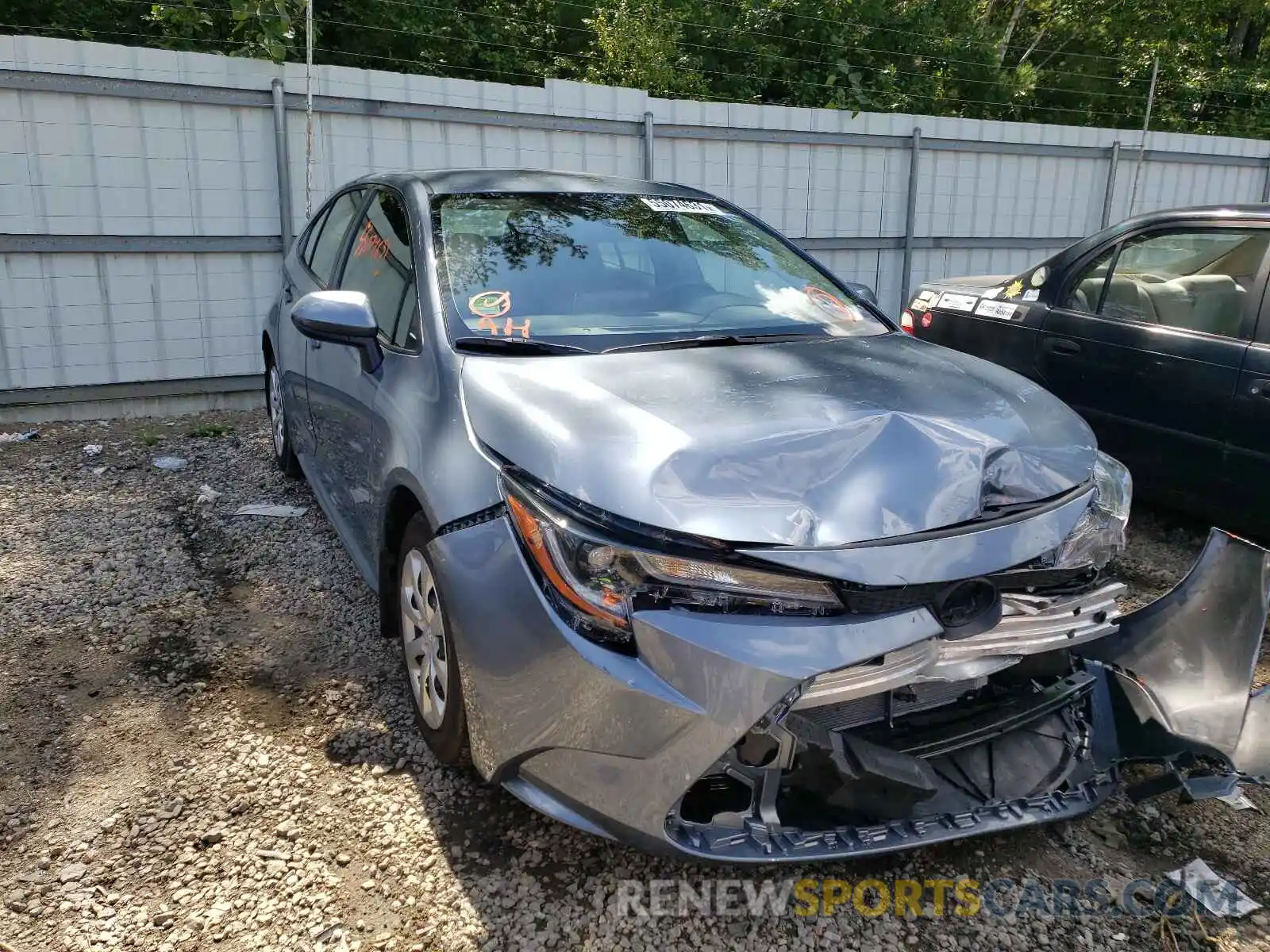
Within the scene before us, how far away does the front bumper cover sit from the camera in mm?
1907

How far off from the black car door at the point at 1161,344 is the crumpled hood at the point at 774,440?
5.86 ft

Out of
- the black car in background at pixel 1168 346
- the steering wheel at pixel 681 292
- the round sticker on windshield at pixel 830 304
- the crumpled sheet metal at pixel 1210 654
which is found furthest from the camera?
the black car in background at pixel 1168 346

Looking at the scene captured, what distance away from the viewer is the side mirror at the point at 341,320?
289 centimetres

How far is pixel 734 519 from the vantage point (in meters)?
2.00

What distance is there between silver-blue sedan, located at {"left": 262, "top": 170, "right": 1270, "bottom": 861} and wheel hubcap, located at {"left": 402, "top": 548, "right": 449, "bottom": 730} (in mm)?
13

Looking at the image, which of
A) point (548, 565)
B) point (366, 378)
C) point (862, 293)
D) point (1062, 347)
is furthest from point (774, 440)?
point (1062, 347)

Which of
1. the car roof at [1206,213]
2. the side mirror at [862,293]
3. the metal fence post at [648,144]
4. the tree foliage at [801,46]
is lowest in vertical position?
the side mirror at [862,293]

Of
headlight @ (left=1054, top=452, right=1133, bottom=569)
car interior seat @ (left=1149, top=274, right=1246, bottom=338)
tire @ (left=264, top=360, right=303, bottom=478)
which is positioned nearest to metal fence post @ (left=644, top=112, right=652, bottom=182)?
tire @ (left=264, top=360, right=303, bottom=478)

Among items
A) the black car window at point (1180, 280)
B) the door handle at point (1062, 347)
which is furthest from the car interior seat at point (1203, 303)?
the door handle at point (1062, 347)

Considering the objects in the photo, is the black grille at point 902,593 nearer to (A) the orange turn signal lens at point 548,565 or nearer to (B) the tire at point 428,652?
(A) the orange turn signal lens at point 548,565

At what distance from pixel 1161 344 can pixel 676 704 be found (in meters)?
3.43

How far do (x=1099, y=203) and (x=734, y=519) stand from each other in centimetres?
979

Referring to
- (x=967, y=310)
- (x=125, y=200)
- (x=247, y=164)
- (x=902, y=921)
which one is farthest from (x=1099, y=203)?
(x=902, y=921)

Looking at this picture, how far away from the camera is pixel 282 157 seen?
263 inches
